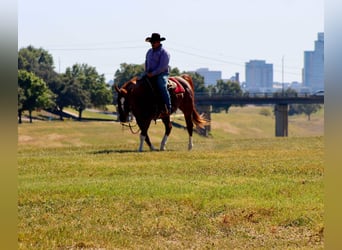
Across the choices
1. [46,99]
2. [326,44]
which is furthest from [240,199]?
[46,99]

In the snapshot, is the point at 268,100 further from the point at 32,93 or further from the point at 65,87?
the point at 32,93

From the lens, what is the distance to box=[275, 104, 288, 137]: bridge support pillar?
112m

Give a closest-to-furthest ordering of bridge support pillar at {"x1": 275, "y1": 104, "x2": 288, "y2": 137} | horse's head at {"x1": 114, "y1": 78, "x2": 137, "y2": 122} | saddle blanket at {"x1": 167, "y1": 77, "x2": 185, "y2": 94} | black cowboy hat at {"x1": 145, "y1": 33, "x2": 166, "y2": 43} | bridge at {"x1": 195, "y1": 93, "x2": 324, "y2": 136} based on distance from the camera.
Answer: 1. black cowboy hat at {"x1": 145, "y1": 33, "x2": 166, "y2": 43}
2. horse's head at {"x1": 114, "y1": 78, "x2": 137, "y2": 122}
3. saddle blanket at {"x1": 167, "y1": 77, "x2": 185, "y2": 94}
4. bridge support pillar at {"x1": 275, "y1": 104, "x2": 288, "y2": 137}
5. bridge at {"x1": 195, "y1": 93, "x2": 324, "y2": 136}

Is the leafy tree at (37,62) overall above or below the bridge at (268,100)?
above

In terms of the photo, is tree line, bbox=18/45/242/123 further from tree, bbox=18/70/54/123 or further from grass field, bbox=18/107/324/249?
grass field, bbox=18/107/324/249

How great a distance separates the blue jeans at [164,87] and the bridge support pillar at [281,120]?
91.1 metres

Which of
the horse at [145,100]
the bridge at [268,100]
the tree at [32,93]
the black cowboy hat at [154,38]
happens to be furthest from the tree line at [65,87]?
the black cowboy hat at [154,38]

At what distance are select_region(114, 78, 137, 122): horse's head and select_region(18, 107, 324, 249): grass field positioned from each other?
3.01m

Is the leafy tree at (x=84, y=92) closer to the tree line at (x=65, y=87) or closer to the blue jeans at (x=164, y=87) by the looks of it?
the tree line at (x=65, y=87)

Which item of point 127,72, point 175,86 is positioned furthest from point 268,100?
point 175,86

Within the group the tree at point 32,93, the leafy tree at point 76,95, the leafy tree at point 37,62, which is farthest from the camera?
the leafy tree at point 37,62

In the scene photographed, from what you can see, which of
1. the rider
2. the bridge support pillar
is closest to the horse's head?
the rider

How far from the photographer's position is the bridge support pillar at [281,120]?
112 m
